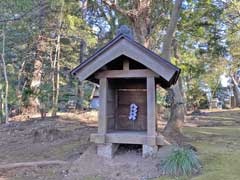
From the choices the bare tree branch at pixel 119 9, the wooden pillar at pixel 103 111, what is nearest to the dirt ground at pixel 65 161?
the wooden pillar at pixel 103 111

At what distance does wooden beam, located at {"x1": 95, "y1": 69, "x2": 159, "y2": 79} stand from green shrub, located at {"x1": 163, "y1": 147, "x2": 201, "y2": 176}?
1636 millimetres

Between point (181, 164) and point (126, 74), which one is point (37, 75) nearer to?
point (126, 74)

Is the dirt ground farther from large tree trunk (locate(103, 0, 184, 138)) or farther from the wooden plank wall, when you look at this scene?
large tree trunk (locate(103, 0, 184, 138))

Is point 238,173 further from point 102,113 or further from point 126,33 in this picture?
point 126,33

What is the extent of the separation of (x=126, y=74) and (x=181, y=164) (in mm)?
2128

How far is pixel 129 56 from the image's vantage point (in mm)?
5879

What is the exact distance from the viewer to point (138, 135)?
602 centimetres

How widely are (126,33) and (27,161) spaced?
11.3 feet

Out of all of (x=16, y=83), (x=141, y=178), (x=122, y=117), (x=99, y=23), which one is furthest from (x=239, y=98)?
(x=141, y=178)

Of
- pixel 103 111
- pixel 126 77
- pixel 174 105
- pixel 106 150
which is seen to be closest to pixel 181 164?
pixel 106 150

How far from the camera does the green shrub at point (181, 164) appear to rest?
509cm

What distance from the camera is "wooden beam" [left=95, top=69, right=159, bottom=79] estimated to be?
600 cm

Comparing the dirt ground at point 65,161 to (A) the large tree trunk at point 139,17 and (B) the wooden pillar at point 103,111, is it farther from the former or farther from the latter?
(A) the large tree trunk at point 139,17

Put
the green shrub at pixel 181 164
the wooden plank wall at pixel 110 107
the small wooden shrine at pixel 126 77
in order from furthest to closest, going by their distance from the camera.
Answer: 1. the wooden plank wall at pixel 110 107
2. the small wooden shrine at pixel 126 77
3. the green shrub at pixel 181 164
